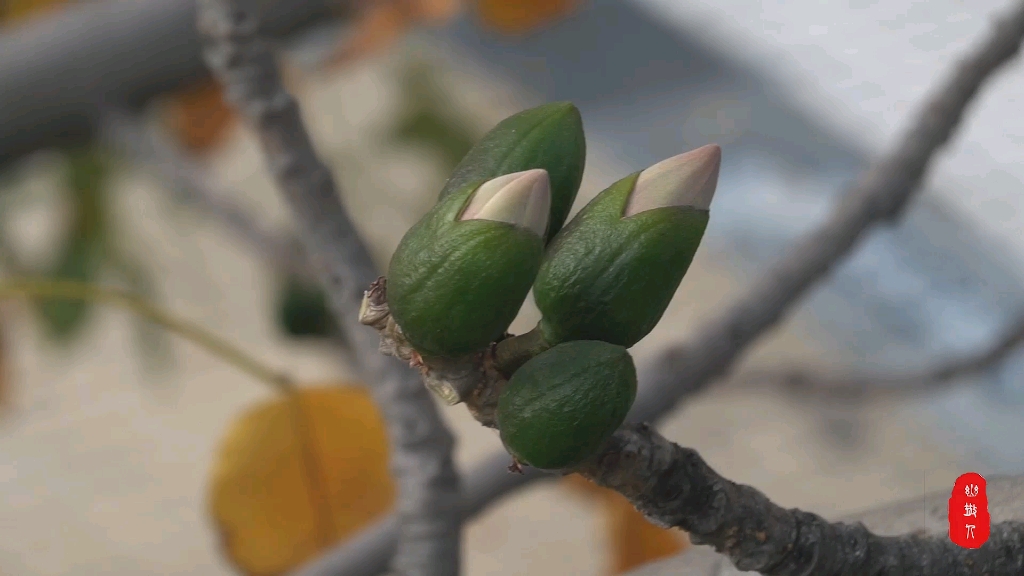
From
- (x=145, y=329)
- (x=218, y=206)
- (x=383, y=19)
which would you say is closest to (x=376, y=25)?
(x=383, y=19)

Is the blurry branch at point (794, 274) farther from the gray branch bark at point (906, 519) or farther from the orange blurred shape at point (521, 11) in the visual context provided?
the orange blurred shape at point (521, 11)

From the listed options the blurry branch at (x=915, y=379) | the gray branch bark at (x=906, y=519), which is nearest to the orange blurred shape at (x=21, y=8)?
the blurry branch at (x=915, y=379)

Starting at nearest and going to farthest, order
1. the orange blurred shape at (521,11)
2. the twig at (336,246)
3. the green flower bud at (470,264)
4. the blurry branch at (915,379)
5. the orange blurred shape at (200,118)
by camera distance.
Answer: the green flower bud at (470,264) → the twig at (336,246) → the blurry branch at (915,379) → the orange blurred shape at (521,11) → the orange blurred shape at (200,118)

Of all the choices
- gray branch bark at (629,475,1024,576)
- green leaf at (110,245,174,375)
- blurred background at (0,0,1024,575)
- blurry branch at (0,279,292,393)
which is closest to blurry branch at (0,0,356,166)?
blurred background at (0,0,1024,575)

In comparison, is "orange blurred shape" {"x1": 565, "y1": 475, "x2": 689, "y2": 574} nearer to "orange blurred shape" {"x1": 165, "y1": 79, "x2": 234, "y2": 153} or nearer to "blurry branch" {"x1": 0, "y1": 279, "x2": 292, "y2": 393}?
"blurry branch" {"x1": 0, "y1": 279, "x2": 292, "y2": 393}

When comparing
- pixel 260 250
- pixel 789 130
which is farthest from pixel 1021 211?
pixel 260 250

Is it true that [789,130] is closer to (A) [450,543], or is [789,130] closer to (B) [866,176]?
(B) [866,176]
